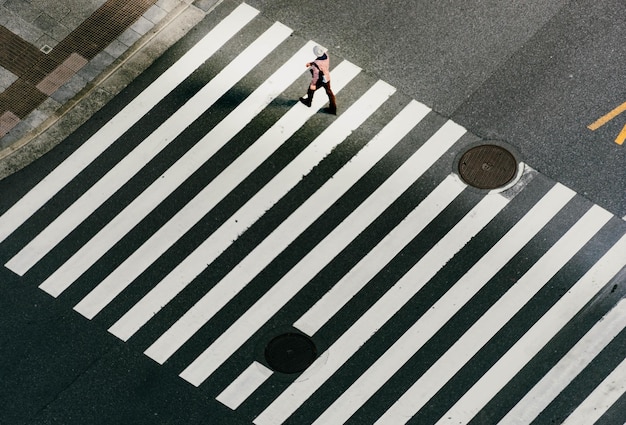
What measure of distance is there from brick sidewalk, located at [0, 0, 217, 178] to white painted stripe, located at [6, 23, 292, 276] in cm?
130

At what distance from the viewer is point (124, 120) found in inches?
859

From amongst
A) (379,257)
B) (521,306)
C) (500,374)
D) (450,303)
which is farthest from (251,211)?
(500,374)

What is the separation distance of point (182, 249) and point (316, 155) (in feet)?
9.61

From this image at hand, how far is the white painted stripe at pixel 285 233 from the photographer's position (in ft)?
64.5

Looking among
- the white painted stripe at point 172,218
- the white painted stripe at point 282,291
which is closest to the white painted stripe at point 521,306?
the white painted stripe at point 282,291

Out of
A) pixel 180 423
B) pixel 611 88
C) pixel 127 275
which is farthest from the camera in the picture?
pixel 611 88

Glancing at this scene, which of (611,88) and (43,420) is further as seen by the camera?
(611,88)

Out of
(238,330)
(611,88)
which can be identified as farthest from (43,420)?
(611,88)

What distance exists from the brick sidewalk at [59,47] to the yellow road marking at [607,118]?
24.8 feet

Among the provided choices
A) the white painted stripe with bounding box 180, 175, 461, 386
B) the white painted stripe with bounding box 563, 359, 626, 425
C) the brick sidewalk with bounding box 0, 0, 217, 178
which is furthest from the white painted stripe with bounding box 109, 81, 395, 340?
the white painted stripe with bounding box 563, 359, 626, 425

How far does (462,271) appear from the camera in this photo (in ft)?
65.7

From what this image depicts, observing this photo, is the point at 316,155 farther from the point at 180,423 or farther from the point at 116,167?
the point at 180,423

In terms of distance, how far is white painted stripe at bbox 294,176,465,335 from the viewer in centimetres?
1973

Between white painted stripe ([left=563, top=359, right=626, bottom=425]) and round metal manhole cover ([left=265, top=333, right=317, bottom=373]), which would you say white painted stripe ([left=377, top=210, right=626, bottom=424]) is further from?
round metal manhole cover ([left=265, top=333, right=317, bottom=373])
